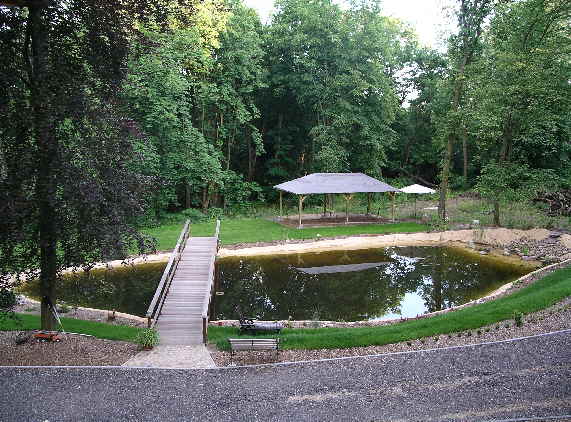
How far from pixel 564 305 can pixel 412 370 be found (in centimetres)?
549

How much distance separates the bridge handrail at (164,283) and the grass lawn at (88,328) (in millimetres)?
597

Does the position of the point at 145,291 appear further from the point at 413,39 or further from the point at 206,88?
the point at 413,39

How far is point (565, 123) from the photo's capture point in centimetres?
3353

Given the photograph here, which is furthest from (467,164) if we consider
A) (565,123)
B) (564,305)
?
A: (564,305)

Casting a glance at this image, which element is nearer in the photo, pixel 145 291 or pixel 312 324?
pixel 312 324

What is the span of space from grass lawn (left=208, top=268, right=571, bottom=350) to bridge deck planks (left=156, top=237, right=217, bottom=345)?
1.90 feet

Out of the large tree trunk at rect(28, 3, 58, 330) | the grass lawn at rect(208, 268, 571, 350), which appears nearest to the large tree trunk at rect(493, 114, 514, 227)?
the grass lawn at rect(208, 268, 571, 350)

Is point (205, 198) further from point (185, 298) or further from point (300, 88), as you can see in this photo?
point (185, 298)

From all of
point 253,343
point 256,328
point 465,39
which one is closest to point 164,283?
point 256,328

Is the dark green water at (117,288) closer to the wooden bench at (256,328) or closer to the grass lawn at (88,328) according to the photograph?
the grass lawn at (88,328)

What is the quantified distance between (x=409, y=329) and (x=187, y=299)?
6034 millimetres

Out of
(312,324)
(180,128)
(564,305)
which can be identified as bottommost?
(312,324)

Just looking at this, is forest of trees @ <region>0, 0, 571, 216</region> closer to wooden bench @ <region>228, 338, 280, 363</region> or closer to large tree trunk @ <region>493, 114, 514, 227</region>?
large tree trunk @ <region>493, 114, 514, 227</region>

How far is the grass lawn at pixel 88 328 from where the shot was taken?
10.8 m
